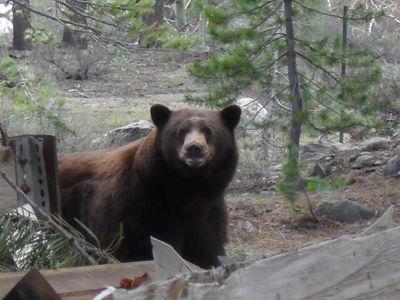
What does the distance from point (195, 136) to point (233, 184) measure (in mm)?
7479

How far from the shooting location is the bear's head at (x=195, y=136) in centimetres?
765

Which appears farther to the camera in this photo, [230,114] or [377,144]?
[377,144]

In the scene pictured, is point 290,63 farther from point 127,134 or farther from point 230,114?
point 127,134

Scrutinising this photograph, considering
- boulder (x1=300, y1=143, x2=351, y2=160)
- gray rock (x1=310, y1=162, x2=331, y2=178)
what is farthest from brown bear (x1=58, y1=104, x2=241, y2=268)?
boulder (x1=300, y1=143, x2=351, y2=160)

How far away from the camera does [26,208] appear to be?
3.71 meters

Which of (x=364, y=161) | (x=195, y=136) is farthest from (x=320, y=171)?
(x=195, y=136)

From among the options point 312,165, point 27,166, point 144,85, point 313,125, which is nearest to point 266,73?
point 313,125

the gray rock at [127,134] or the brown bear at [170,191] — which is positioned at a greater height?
the brown bear at [170,191]

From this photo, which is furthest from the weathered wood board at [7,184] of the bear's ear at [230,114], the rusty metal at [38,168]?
the bear's ear at [230,114]

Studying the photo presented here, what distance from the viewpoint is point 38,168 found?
413 centimetres

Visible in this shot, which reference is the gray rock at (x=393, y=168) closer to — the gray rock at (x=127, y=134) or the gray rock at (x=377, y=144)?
the gray rock at (x=377, y=144)

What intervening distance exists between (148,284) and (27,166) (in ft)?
6.82

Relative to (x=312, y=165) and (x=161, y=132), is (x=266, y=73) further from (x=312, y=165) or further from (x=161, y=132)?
(x=161, y=132)

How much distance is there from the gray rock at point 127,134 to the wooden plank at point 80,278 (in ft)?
44.3
